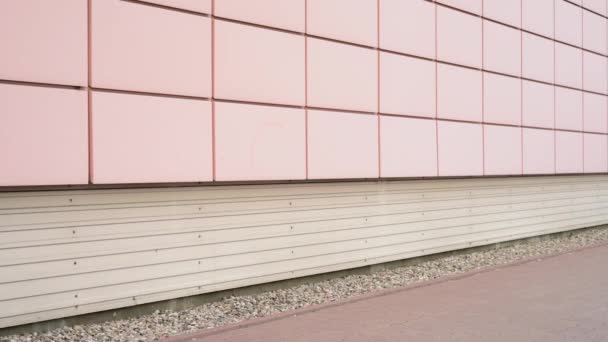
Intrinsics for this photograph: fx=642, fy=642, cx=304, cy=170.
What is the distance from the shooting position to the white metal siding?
5.44 m

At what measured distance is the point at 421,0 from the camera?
30.4ft

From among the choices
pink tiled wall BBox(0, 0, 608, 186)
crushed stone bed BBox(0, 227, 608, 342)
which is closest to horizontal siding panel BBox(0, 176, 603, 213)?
pink tiled wall BBox(0, 0, 608, 186)

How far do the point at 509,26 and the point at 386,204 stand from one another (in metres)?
4.39

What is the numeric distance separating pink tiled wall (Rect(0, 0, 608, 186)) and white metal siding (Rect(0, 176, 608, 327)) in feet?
0.80

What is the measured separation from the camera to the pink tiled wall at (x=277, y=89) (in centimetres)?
553

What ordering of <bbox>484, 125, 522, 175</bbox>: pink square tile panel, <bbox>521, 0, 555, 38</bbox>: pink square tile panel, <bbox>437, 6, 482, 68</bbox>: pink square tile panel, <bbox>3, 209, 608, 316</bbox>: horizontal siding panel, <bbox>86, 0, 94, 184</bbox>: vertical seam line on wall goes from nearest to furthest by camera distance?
<bbox>3, 209, 608, 316</bbox>: horizontal siding panel
<bbox>86, 0, 94, 184</bbox>: vertical seam line on wall
<bbox>437, 6, 482, 68</bbox>: pink square tile panel
<bbox>484, 125, 522, 175</bbox>: pink square tile panel
<bbox>521, 0, 555, 38</bbox>: pink square tile panel

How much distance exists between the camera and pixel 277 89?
289 inches

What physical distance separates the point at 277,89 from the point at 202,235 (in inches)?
74.5

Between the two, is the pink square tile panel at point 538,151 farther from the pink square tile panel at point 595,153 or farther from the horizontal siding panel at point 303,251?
the pink square tile panel at point 595,153

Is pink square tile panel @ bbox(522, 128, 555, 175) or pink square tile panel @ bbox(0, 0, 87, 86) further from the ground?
pink square tile panel @ bbox(0, 0, 87, 86)

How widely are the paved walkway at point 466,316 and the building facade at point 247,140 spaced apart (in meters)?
1.14

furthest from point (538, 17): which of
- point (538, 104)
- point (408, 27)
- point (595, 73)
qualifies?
point (408, 27)

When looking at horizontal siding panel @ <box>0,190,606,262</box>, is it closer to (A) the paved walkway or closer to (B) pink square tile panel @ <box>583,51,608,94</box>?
(A) the paved walkway

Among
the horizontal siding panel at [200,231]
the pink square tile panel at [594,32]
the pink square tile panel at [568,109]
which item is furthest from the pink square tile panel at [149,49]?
the pink square tile panel at [594,32]
